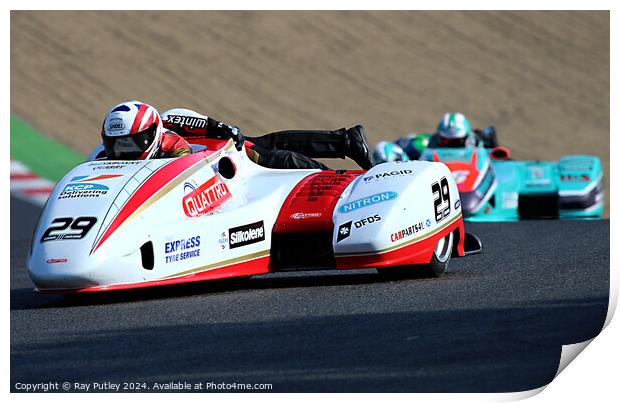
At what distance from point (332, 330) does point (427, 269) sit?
210 centimetres

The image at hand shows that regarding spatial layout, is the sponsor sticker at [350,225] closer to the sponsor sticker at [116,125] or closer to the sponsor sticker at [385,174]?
the sponsor sticker at [385,174]

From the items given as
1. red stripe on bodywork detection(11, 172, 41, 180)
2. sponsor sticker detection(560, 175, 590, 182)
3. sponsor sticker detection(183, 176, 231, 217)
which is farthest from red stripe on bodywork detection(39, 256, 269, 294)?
red stripe on bodywork detection(11, 172, 41, 180)

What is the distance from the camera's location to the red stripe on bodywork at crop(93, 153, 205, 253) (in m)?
7.62

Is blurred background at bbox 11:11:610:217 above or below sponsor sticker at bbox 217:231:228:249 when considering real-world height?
below

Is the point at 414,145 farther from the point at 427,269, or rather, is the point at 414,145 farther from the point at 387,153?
the point at 427,269

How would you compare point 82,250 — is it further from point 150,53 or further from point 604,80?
point 604,80

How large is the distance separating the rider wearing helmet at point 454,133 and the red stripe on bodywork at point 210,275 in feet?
25.5

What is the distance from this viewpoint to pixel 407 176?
8.68 metres

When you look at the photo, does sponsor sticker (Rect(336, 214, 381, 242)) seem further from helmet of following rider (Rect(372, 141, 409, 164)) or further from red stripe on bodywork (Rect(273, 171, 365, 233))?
helmet of following rider (Rect(372, 141, 409, 164))

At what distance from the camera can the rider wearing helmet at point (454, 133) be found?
1586cm

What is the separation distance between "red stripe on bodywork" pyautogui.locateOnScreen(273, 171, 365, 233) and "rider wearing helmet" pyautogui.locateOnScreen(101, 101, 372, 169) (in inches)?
19.8

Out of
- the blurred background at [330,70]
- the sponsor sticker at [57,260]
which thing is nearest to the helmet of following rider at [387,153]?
the sponsor sticker at [57,260]

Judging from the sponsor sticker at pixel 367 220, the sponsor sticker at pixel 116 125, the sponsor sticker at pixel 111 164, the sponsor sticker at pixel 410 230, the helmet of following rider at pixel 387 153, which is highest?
the sponsor sticker at pixel 116 125
